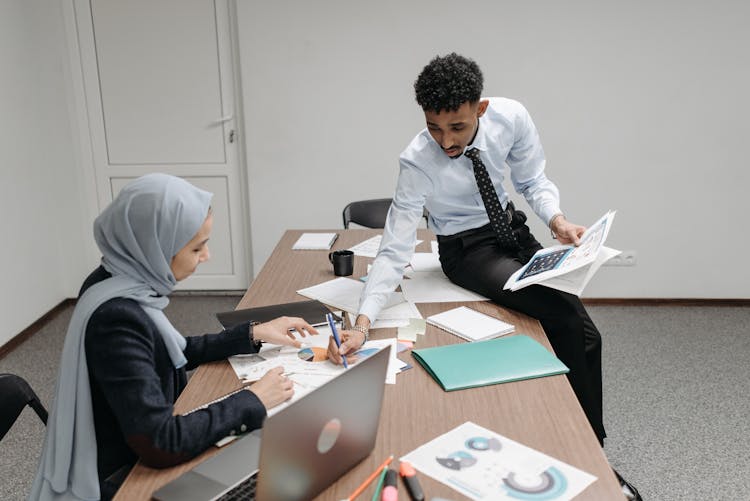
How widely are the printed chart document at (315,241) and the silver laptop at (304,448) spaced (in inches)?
55.2

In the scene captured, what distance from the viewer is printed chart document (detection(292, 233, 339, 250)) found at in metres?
2.48

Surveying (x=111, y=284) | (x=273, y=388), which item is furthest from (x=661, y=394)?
(x=111, y=284)

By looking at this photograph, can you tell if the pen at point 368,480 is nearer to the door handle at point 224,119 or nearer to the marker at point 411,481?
the marker at point 411,481

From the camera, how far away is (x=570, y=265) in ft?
5.33

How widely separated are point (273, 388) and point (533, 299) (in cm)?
86

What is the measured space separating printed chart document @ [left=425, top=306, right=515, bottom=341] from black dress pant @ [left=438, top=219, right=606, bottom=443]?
0.13 meters

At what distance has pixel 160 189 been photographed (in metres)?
1.15

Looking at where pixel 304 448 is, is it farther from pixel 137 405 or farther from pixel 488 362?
pixel 488 362

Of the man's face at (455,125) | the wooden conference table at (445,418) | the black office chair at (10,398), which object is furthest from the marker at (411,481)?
the man's face at (455,125)

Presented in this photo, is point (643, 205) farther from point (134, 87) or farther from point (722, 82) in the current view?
point (134, 87)

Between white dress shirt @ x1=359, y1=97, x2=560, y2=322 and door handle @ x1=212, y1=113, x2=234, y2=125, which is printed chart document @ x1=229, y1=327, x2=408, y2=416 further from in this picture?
door handle @ x1=212, y1=113, x2=234, y2=125

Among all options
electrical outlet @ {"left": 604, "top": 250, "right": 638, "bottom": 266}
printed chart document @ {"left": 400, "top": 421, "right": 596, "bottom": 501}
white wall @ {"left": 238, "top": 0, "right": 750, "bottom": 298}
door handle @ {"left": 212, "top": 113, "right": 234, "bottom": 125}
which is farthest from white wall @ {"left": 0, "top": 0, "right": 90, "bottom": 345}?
electrical outlet @ {"left": 604, "top": 250, "right": 638, "bottom": 266}

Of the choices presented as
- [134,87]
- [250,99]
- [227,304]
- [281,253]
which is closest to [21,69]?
[134,87]

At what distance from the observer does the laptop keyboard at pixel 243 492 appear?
962 mm
